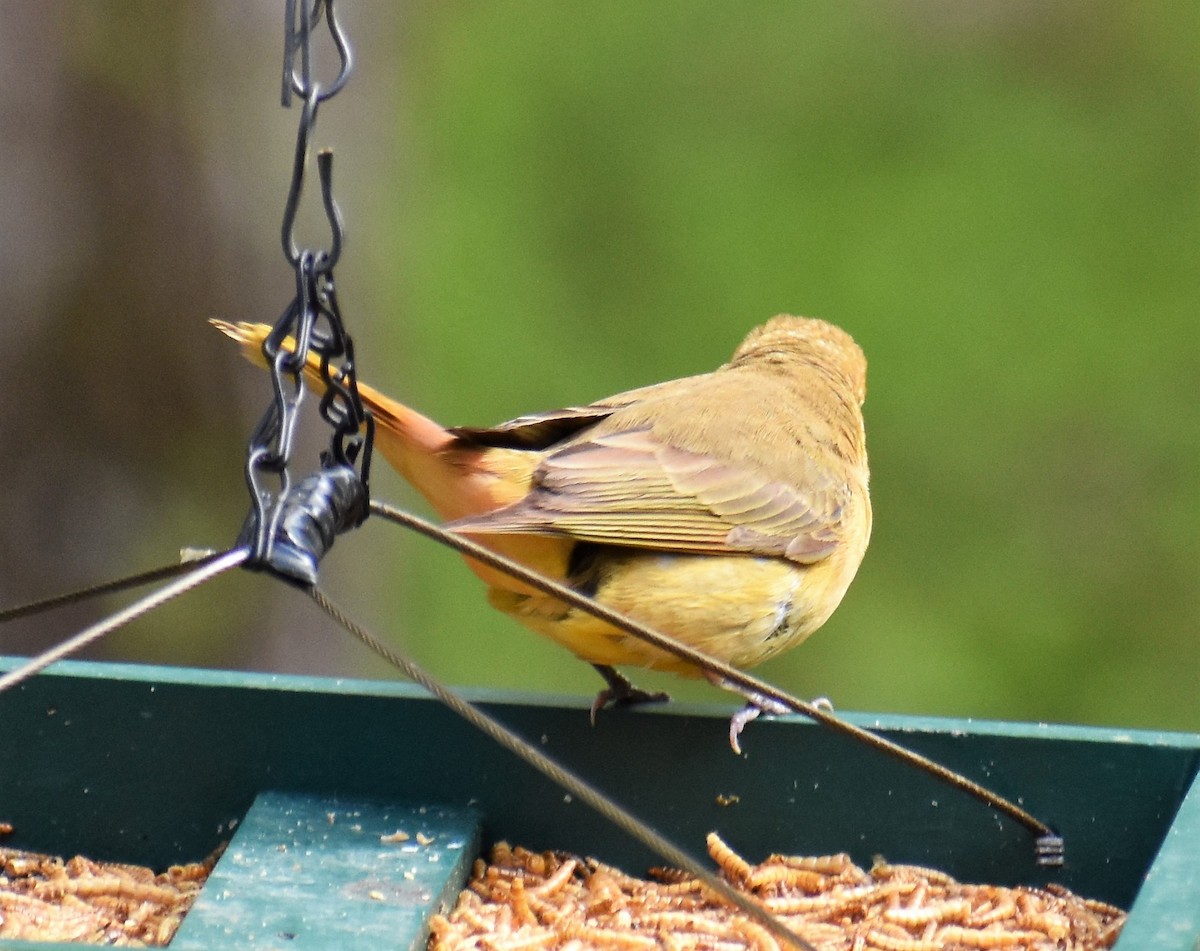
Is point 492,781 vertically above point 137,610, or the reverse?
point 137,610

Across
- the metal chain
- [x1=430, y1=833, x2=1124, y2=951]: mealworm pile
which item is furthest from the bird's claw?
the metal chain

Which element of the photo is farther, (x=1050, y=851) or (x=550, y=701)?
(x=550, y=701)

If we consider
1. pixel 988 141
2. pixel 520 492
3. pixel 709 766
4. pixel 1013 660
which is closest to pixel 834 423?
pixel 520 492

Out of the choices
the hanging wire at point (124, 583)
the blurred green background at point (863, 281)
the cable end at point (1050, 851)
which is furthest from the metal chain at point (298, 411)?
the blurred green background at point (863, 281)

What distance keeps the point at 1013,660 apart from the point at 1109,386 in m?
1.36

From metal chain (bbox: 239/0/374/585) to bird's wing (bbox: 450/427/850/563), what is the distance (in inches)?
36.9

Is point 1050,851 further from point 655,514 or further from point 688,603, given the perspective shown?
point 655,514

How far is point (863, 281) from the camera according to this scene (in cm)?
780

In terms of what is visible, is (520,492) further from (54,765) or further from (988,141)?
(988,141)

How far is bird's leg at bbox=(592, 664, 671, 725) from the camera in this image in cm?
341

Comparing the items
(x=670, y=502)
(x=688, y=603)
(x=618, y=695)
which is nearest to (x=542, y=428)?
(x=670, y=502)

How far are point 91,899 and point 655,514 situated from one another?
1.49 meters

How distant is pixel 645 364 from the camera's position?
8.08 meters

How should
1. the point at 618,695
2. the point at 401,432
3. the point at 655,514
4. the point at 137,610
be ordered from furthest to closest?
1. the point at 655,514
2. the point at 401,432
3. the point at 618,695
4. the point at 137,610
